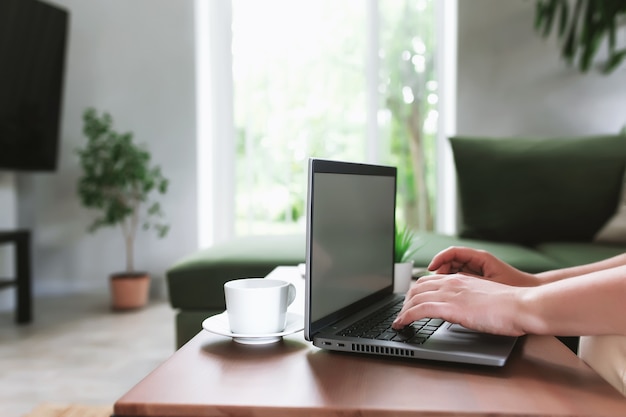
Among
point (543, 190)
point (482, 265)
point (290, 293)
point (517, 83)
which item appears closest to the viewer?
point (290, 293)

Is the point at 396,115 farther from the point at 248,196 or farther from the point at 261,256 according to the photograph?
the point at 261,256

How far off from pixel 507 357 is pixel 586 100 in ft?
10.5

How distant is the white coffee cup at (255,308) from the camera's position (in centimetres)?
77

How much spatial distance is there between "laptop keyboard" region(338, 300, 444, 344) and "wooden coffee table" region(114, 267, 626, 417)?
1.7 inches

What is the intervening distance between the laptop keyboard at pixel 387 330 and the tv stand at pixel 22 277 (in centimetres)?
275

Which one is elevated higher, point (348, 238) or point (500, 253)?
point (348, 238)

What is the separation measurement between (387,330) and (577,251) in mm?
1514

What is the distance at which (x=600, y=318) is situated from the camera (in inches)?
25.7

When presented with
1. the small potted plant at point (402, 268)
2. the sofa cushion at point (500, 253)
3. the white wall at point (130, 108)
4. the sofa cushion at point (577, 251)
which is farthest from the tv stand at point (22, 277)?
the sofa cushion at point (577, 251)

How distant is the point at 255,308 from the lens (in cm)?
78

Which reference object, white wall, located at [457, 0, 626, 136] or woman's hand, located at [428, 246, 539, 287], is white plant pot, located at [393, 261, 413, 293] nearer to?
woman's hand, located at [428, 246, 539, 287]

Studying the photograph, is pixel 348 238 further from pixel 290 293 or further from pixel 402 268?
pixel 402 268

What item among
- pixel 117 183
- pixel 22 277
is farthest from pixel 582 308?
pixel 22 277

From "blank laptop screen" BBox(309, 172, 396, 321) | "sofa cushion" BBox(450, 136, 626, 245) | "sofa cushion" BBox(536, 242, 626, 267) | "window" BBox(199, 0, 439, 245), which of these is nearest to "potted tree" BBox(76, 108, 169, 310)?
"window" BBox(199, 0, 439, 245)
